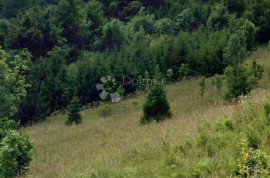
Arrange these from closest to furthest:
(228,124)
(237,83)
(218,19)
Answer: (228,124)
(237,83)
(218,19)

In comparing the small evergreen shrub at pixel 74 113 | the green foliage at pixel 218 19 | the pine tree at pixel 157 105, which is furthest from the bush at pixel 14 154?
the green foliage at pixel 218 19

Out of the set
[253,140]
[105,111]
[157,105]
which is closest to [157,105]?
[157,105]

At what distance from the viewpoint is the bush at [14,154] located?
652 centimetres

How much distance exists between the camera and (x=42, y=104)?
33.2m

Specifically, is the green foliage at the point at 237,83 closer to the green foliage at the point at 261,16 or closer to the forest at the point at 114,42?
the forest at the point at 114,42

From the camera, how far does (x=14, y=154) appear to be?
707cm

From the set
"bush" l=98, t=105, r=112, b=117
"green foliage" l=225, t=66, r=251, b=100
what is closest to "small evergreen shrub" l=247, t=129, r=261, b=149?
"green foliage" l=225, t=66, r=251, b=100

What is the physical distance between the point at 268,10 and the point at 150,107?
1314 inches

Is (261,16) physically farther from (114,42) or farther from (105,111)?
(105,111)

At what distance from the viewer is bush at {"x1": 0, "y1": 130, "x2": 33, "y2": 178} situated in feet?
21.4

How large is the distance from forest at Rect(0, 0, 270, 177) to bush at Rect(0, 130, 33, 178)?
58.3ft

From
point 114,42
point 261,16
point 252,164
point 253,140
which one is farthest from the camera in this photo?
point 114,42

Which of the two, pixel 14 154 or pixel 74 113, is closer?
pixel 14 154

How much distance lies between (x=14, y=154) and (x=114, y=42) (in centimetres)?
3628
